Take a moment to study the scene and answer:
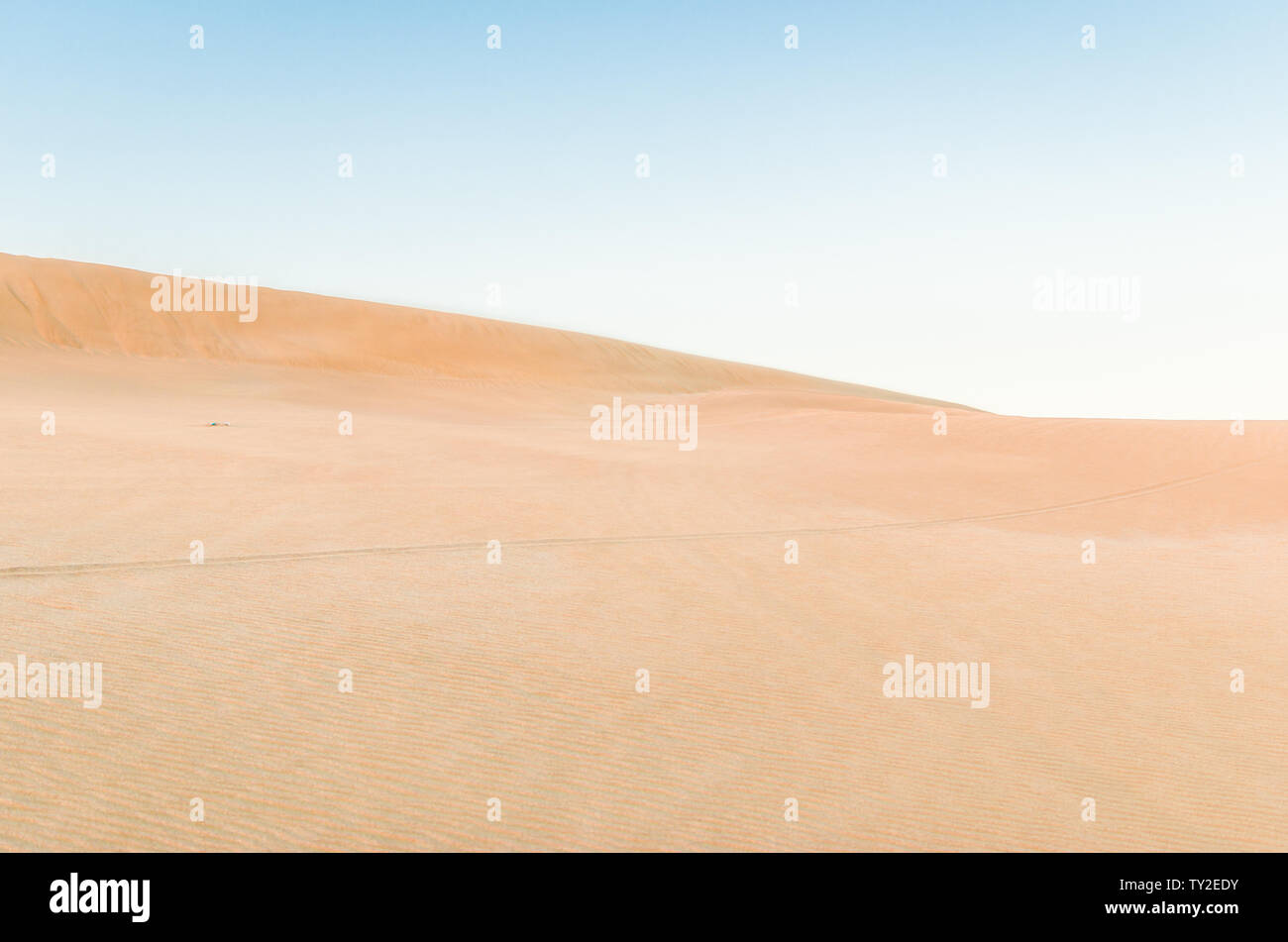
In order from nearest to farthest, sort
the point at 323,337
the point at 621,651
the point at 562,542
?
the point at 621,651
the point at 562,542
the point at 323,337

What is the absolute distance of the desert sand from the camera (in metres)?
5.24

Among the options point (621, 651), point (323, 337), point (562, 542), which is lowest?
point (621, 651)

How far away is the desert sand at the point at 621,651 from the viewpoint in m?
5.24

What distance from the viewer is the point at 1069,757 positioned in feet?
20.3

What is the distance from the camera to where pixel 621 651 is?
26.0 ft

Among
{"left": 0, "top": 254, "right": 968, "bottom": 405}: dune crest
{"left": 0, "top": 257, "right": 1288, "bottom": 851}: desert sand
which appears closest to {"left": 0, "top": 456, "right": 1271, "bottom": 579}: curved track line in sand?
{"left": 0, "top": 257, "right": 1288, "bottom": 851}: desert sand

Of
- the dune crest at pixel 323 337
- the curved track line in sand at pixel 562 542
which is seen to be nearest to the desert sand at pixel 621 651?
the curved track line in sand at pixel 562 542

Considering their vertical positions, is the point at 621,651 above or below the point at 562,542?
below

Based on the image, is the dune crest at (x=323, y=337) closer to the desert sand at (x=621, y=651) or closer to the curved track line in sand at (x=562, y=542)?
the desert sand at (x=621, y=651)

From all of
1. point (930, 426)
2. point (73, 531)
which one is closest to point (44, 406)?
point (73, 531)

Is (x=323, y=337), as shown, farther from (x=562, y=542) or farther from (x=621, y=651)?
(x=621, y=651)

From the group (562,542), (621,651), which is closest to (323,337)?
(562,542)

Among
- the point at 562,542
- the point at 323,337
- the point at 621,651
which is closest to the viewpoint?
the point at 621,651

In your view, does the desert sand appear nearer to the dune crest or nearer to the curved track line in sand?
the curved track line in sand
